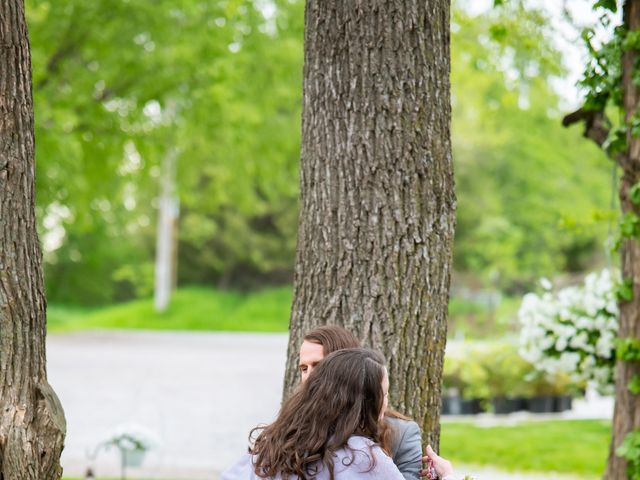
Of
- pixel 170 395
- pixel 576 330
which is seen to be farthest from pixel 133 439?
pixel 170 395

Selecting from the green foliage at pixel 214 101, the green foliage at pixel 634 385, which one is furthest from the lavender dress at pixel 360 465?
the green foliage at pixel 214 101

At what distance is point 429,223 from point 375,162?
364 mm

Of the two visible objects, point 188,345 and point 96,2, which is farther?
point 188,345

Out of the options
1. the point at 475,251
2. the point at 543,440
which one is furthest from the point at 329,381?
the point at 475,251

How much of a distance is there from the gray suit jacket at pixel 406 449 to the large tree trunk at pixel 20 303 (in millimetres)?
1347

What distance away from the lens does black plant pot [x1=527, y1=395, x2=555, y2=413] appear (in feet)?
43.5

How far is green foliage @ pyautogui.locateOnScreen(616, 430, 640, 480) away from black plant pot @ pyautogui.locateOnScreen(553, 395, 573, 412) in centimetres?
693

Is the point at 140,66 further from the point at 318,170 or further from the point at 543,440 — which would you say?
the point at 318,170

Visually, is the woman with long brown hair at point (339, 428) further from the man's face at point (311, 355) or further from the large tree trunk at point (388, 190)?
the large tree trunk at point (388, 190)

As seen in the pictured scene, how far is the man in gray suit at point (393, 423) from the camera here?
12.5 feet

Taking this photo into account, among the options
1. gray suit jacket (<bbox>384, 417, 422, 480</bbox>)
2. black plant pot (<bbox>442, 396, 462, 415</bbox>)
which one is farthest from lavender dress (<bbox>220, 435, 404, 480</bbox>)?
black plant pot (<bbox>442, 396, 462, 415</bbox>)

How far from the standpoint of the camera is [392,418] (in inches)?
154

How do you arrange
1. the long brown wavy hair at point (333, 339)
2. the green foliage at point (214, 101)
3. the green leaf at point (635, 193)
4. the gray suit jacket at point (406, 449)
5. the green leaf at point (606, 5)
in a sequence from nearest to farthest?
the gray suit jacket at point (406, 449)
the long brown wavy hair at point (333, 339)
the green leaf at point (606, 5)
the green leaf at point (635, 193)
the green foliage at point (214, 101)

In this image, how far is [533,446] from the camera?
34.4 feet
